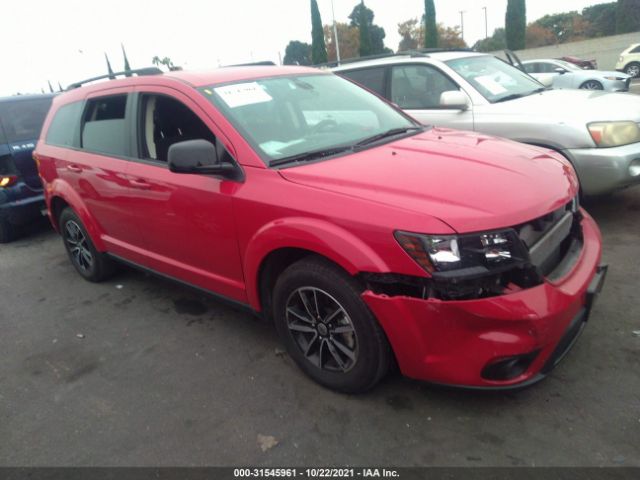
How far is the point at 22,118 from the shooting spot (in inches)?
254

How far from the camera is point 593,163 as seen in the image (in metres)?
4.25

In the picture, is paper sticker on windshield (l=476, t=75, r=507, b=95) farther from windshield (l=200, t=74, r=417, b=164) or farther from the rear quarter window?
the rear quarter window

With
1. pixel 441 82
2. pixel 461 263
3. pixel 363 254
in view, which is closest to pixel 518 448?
pixel 461 263

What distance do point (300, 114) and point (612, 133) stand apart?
2.96 meters

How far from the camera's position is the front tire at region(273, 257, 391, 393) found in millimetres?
2375

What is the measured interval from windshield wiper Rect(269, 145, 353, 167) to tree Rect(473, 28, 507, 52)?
1911 inches

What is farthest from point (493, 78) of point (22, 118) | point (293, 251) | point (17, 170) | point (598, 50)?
point (598, 50)

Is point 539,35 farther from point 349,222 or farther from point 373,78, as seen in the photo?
point 349,222

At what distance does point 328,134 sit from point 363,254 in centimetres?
119

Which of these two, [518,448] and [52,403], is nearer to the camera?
[518,448]

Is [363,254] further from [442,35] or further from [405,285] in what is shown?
[442,35]

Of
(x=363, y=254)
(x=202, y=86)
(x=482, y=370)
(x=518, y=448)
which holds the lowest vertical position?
(x=518, y=448)

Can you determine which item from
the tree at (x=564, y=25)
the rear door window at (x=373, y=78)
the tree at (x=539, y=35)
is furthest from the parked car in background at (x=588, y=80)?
the tree at (x=564, y=25)

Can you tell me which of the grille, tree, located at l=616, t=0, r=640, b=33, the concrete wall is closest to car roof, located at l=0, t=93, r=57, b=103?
the grille
